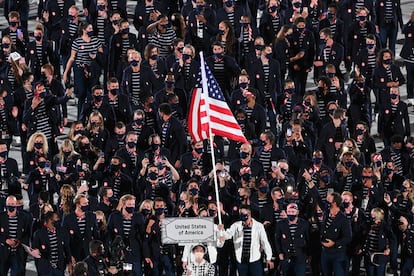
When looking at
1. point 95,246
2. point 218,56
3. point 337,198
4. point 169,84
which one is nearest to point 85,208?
point 95,246

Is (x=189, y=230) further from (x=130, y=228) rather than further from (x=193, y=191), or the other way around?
(x=193, y=191)

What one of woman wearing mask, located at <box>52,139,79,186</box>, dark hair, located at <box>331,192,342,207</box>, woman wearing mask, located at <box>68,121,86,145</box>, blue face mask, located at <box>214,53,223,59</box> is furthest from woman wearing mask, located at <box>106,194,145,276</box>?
blue face mask, located at <box>214,53,223,59</box>

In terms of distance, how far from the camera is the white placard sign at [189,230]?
28.1 metres

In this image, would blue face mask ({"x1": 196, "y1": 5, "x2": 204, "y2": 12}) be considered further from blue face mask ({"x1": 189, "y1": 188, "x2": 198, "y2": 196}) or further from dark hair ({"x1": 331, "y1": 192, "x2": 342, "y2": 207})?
dark hair ({"x1": 331, "y1": 192, "x2": 342, "y2": 207})

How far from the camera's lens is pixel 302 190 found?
33094mm

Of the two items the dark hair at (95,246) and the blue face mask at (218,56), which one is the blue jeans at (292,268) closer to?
the dark hair at (95,246)

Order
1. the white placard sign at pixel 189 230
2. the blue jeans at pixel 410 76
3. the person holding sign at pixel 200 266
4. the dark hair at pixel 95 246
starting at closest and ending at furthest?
the white placard sign at pixel 189 230, the person holding sign at pixel 200 266, the dark hair at pixel 95 246, the blue jeans at pixel 410 76

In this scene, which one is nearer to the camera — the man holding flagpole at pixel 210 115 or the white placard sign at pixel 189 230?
the white placard sign at pixel 189 230

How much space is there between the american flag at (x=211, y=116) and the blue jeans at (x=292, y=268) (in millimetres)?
2058

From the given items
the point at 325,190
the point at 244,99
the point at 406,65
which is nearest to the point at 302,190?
the point at 325,190

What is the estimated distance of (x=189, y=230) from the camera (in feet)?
92.6

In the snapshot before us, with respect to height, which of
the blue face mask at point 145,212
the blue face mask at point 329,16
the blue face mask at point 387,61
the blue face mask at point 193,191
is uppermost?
the blue face mask at point 329,16

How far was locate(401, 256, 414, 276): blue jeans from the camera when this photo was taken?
3194 cm

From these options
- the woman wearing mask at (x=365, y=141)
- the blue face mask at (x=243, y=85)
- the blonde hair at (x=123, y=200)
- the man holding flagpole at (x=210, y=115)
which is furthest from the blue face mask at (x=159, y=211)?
the blue face mask at (x=243, y=85)
